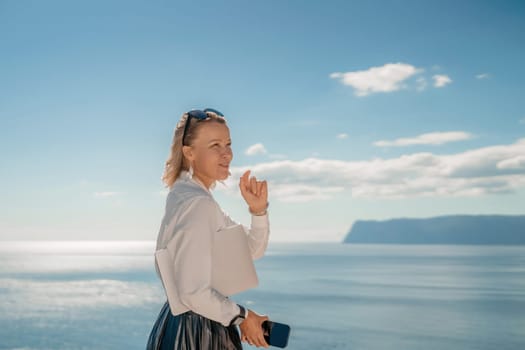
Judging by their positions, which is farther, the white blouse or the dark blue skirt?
the dark blue skirt

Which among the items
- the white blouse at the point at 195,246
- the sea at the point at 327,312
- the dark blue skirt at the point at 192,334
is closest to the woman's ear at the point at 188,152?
the white blouse at the point at 195,246

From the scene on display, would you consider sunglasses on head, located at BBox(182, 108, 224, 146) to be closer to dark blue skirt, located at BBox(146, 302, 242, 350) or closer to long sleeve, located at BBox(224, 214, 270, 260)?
long sleeve, located at BBox(224, 214, 270, 260)

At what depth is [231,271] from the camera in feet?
4.91

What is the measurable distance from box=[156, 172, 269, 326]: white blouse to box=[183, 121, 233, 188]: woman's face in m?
0.12

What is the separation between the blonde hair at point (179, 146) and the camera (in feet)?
5.38

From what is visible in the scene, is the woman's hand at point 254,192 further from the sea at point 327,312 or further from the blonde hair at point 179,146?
the sea at point 327,312

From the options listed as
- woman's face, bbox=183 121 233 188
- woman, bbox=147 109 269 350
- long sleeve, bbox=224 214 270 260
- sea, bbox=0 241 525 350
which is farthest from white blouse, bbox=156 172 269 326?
sea, bbox=0 241 525 350

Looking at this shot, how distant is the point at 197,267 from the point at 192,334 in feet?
0.69

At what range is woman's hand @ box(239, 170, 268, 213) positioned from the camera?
169 centimetres

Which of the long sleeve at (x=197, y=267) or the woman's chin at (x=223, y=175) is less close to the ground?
the woman's chin at (x=223, y=175)

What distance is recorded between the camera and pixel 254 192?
1700mm

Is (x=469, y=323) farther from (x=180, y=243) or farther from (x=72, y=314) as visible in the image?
(x=180, y=243)

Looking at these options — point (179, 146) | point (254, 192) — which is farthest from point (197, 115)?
point (254, 192)

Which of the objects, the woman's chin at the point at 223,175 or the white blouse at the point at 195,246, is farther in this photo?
the woman's chin at the point at 223,175
